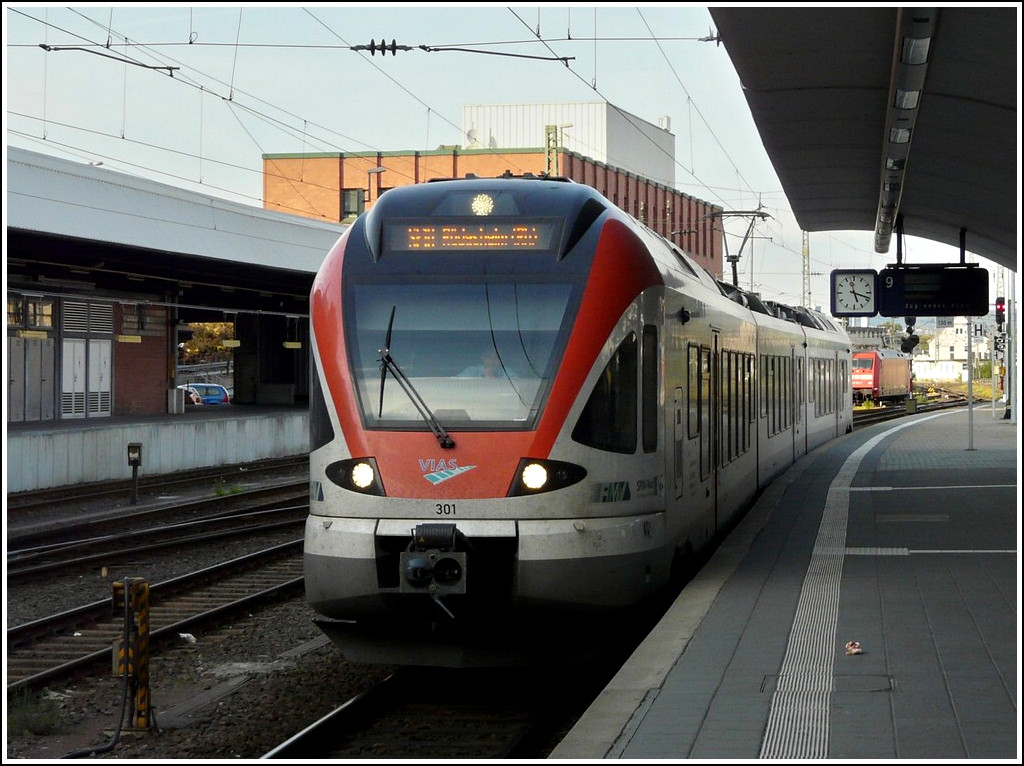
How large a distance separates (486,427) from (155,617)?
17.7ft

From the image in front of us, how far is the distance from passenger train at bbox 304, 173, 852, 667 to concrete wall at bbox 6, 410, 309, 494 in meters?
14.7

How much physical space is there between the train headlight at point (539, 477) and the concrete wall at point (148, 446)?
15.6 m

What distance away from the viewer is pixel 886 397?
67625 mm

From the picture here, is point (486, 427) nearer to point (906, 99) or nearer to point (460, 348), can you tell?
point (460, 348)

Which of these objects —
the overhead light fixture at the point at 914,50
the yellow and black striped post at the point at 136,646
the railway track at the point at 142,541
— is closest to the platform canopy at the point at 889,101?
the overhead light fixture at the point at 914,50

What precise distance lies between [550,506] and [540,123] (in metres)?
55.5

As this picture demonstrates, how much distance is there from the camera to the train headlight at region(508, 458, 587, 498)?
8.34m

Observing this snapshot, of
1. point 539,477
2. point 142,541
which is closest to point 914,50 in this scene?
point 539,477

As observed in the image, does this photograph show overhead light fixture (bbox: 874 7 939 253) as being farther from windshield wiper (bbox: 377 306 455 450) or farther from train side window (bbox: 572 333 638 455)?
windshield wiper (bbox: 377 306 455 450)

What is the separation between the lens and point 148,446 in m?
26.7

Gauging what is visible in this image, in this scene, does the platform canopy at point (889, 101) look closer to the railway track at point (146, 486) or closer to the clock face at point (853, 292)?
the clock face at point (853, 292)

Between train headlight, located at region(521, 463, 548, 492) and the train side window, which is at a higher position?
the train side window

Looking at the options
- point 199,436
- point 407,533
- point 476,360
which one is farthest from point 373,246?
point 199,436

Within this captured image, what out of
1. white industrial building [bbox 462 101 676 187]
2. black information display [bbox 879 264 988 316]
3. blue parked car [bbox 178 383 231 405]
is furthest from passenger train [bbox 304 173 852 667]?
white industrial building [bbox 462 101 676 187]
